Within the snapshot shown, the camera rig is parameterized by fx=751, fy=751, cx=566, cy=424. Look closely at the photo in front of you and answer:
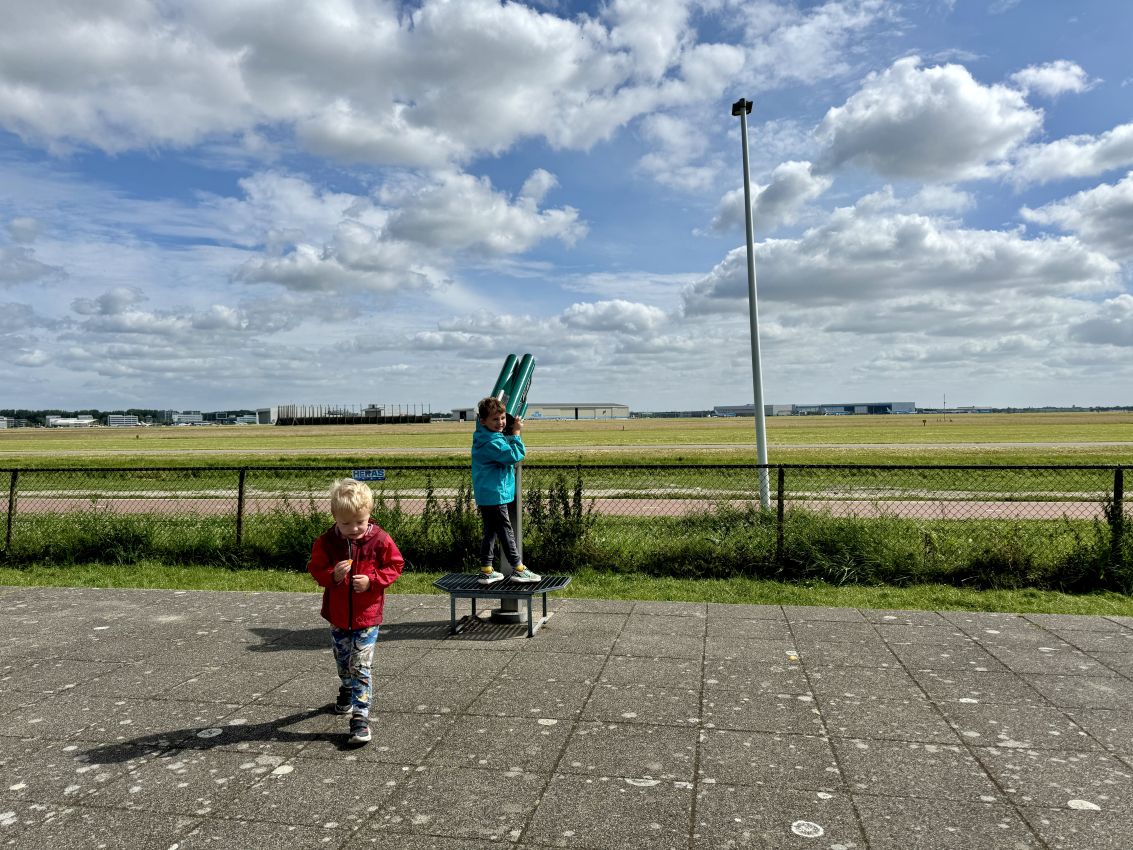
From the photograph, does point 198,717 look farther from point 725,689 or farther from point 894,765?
point 894,765

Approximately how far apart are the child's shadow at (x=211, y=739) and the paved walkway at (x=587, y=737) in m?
0.02

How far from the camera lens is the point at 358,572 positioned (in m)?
4.03

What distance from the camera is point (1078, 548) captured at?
7.82 metres

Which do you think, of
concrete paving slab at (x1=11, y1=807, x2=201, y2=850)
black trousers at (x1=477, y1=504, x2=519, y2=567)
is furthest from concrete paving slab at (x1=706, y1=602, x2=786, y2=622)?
concrete paving slab at (x1=11, y1=807, x2=201, y2=850)

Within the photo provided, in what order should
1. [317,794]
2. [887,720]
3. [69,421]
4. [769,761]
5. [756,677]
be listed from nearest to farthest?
1. [317,794]
2. [769,761]
3. [887,720]
4. [756,677]
5. [69,421]

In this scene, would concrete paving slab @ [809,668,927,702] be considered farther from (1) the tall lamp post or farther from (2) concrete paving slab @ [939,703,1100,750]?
(1) the tall lamp post

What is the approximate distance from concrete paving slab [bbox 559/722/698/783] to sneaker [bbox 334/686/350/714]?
1.36m

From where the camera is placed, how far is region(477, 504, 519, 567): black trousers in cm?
618

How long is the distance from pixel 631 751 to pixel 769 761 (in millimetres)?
664

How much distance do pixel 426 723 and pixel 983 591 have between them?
601cm

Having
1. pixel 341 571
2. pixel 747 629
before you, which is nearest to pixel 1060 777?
pixel 747 629

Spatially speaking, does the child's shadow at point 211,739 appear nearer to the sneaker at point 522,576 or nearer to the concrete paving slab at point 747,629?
the sneaker at point 522,576

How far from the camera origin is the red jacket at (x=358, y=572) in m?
4.02

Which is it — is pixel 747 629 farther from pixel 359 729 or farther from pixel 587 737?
pixel 359 729
